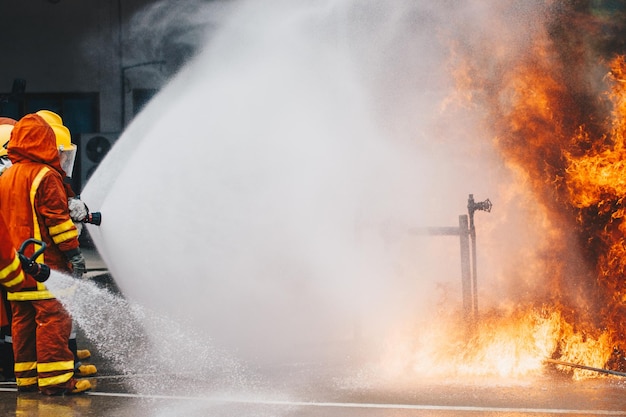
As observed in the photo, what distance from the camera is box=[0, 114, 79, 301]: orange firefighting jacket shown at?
532 cm

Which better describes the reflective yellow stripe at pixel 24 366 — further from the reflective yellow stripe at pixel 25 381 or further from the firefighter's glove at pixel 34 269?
the firefighter's glove at pixel 34 269

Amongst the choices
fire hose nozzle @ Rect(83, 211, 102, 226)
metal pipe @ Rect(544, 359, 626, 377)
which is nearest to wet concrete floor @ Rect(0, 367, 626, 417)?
metal pipe @ Rect(544, 359, 626, 377)

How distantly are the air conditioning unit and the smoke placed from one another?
765 cm

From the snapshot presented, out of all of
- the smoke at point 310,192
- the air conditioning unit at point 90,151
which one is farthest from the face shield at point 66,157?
the air conditioning unit at point 90,151

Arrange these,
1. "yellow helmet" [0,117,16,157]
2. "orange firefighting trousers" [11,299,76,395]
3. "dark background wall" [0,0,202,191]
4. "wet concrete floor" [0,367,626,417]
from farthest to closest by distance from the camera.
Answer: "dark background wall" [0,0,202,191], "yellow helmet" [0,117,16,157], "orange firefighting trousers" [11,299,76,395], "wet concrete floor" [0,367,626,417]

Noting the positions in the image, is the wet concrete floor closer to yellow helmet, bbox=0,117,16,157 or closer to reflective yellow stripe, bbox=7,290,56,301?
reflective yellow stripe, bbox=7,290,56,301

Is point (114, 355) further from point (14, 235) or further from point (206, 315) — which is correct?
point (14, 235)

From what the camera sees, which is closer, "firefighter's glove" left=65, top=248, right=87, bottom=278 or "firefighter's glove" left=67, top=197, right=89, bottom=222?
"firefighter's glove" left=65, top=248, right=87, bottom=278

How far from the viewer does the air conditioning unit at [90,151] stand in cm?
1609

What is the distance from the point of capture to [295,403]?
508cm

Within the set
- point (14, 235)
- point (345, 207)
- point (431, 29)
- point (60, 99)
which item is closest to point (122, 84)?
point (60, 99)

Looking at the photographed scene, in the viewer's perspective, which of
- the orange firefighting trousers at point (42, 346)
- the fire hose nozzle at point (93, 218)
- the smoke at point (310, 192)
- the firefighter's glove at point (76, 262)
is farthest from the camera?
the smoke at point (310, 192)

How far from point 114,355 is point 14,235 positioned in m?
1.71

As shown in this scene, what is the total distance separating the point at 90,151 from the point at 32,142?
36.9 feet
